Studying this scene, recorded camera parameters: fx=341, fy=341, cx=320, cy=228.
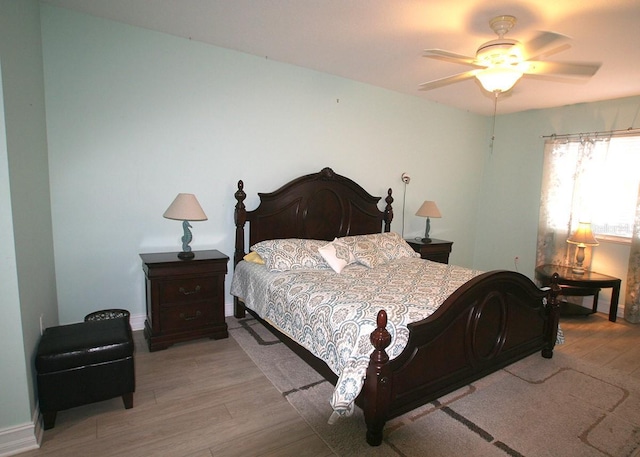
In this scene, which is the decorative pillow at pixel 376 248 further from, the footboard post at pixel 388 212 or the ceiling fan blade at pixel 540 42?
the ceiling fan blade at pixel 540 42

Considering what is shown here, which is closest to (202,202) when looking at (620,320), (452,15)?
(452,15)

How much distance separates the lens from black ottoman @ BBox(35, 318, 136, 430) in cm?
183

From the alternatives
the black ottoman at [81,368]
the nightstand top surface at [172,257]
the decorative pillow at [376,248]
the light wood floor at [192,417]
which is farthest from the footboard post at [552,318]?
the black ottoman at [81,368]

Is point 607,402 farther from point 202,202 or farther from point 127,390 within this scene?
point 202,202

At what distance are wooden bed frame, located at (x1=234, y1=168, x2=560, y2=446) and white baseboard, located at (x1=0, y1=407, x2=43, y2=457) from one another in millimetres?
1496

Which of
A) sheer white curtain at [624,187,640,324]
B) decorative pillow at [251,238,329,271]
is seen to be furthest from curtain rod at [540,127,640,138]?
decorative pillow at [251,238,329,271]

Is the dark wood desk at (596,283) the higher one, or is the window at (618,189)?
the window at (618,189)

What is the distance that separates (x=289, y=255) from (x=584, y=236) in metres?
3.52

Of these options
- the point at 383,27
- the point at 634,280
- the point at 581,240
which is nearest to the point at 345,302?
the point at 383,27

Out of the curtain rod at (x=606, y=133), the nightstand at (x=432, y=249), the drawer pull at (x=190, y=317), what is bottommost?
the drawer pull at (x=190, y=317)

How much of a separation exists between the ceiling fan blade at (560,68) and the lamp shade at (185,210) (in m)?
2.59

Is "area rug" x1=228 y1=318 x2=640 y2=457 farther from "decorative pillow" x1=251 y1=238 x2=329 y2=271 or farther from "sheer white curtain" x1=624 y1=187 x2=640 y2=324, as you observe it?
"sheer white curtain" x1=624 y1=187 x2=640 y2=324

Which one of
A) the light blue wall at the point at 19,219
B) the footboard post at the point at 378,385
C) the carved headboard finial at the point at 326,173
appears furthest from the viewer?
the carved headboard finial at the point at 326,173

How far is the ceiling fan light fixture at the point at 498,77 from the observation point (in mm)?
2223
